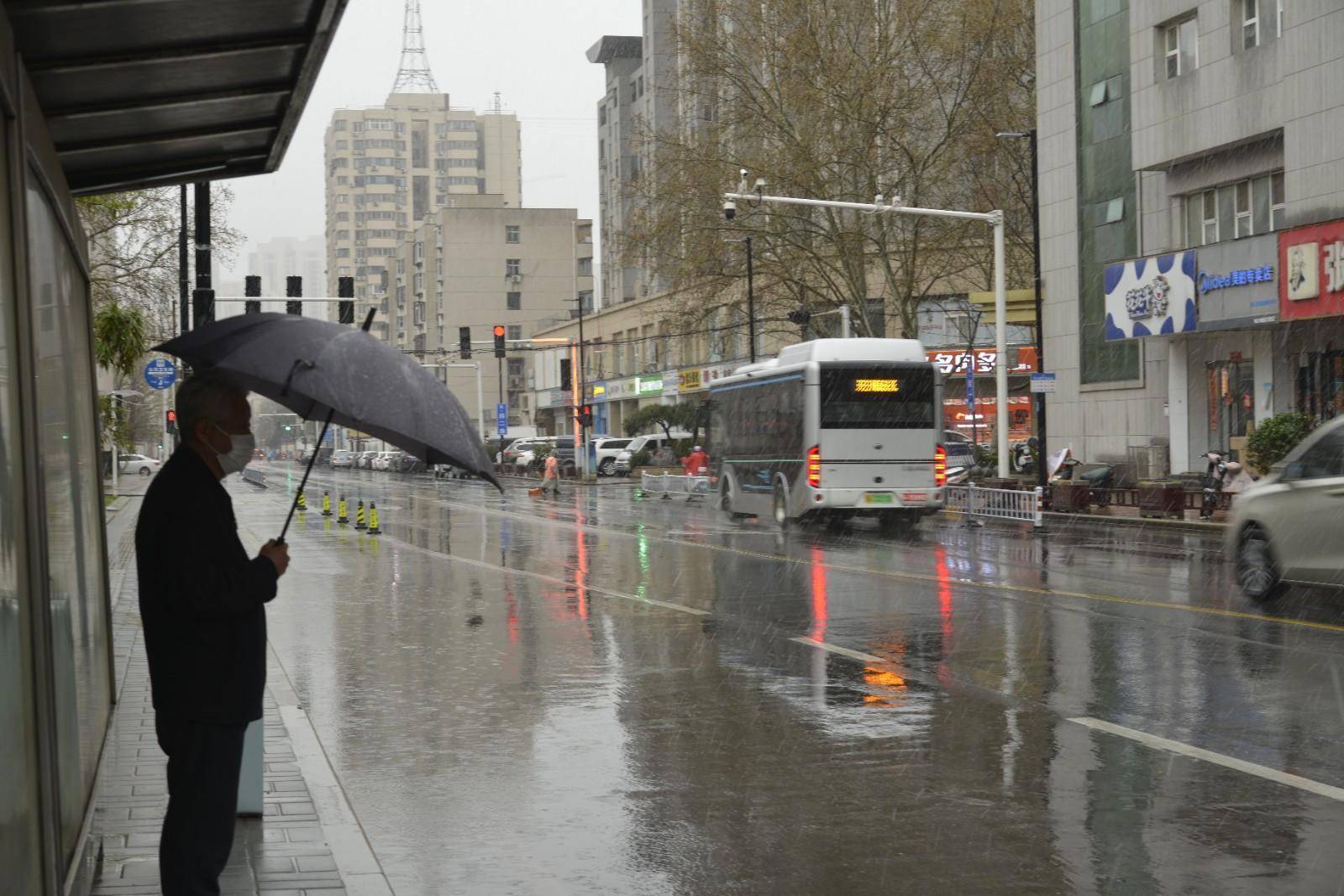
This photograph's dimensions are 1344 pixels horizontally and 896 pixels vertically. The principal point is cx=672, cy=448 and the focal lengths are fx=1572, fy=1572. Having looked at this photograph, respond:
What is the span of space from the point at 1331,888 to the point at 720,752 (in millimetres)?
3578

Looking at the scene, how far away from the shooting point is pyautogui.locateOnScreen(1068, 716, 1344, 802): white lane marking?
7.46 m

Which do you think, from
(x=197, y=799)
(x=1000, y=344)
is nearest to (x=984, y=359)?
(x=1000, y=344)

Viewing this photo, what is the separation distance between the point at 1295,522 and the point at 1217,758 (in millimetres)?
6734

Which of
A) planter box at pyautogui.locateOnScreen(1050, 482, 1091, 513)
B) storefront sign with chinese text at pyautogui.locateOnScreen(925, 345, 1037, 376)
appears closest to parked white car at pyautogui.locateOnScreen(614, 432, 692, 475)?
storefront sign with chinese text at pyautogui.locateOnScreen(925, 345, 1037, 376)

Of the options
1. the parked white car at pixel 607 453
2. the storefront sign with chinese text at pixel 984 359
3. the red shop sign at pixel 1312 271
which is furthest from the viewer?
the parked white car at pixel 607 453

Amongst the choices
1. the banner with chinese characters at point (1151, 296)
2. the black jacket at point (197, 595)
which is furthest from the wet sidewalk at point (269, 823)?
the banner with chinese characters at point (1151, 296)

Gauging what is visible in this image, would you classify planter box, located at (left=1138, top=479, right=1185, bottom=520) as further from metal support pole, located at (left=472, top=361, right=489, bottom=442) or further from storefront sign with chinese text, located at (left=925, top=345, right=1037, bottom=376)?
metal support pole, located at (left=472, top=361, right=489, bottom=442)

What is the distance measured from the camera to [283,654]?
522 inches

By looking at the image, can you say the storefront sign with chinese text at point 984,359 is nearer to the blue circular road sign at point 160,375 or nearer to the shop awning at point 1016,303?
the shop awning at point 1016,303

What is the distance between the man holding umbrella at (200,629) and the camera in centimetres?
478

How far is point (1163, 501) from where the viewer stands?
3066 cm

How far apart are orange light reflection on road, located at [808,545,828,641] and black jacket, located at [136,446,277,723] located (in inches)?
351

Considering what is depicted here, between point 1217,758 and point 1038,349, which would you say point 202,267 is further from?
point 1038,349

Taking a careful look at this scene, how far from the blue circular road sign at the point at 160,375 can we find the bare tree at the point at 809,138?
58.4 ft
